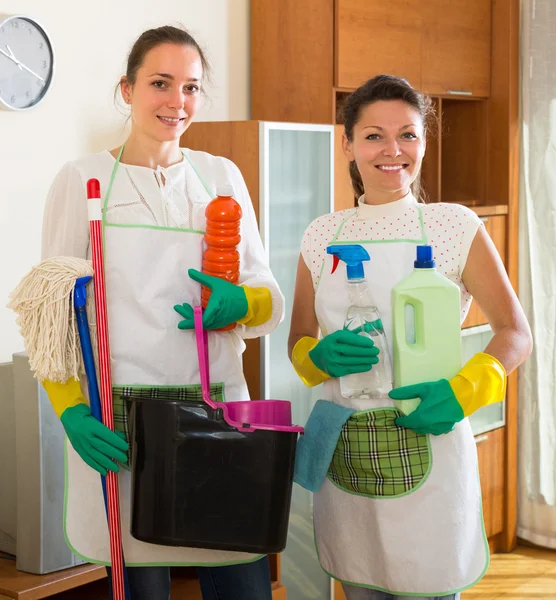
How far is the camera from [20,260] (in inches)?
97.3

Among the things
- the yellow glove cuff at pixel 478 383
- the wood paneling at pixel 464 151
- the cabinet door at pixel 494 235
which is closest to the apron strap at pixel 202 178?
the yellow glove cuff at pixel 478 383

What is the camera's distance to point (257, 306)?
5.52 ft

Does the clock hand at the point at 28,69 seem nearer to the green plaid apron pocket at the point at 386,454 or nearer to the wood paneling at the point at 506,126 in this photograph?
the green plaid apron pocket at the point at 386,454

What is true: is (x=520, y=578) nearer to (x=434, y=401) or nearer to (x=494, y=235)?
(x=494, y=235)

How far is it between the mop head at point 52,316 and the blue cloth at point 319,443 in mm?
427

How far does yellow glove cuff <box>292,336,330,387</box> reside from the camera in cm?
170

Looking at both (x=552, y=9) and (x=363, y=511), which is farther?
(x=552, y=9)

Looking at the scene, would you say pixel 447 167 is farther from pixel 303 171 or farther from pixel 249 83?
pixel 303 171

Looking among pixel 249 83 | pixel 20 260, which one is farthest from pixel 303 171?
pixel 20 260

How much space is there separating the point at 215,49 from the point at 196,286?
1.53m

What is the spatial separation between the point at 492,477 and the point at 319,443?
86.5 inches

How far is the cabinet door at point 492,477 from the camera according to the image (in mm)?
3562

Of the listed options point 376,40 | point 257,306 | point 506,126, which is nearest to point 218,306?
point 257,306

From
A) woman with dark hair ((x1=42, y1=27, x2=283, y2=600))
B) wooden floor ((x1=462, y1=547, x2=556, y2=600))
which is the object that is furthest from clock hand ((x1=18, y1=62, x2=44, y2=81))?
wooden floor ((x1=462, y1=547, x2=556, y2=600))
